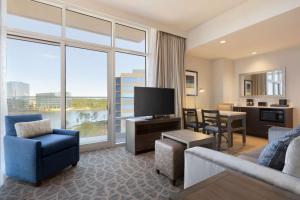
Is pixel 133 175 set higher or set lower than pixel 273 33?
lower

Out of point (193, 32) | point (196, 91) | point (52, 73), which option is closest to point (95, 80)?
point (52, 73)

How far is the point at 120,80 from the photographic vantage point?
406cm

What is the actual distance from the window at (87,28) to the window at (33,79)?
0.50 m

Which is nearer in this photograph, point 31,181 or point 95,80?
point 31,181

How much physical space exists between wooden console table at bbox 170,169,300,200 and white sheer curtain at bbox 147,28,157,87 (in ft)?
11.4

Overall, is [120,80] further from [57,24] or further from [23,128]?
[23,128]

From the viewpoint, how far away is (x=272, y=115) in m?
4.52

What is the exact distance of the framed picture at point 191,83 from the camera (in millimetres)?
5293

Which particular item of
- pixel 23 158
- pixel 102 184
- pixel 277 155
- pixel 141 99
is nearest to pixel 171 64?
pixel 141 99

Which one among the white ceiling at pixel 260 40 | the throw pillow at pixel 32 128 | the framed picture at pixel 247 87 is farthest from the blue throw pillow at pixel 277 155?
the framed picture at pixel 247 87

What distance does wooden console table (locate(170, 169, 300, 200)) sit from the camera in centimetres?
79

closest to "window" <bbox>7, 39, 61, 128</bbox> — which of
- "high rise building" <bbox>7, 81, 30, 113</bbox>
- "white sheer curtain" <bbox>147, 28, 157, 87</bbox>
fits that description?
"high rise building" <bbox>7, 81, 30, 113</bbox>

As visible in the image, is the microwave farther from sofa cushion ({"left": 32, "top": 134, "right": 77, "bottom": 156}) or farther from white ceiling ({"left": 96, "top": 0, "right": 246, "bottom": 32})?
sofa cushion ({"left": 32, "top": 134, "right": 77, "bottom": 156})

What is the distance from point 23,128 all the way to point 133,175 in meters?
1.76
